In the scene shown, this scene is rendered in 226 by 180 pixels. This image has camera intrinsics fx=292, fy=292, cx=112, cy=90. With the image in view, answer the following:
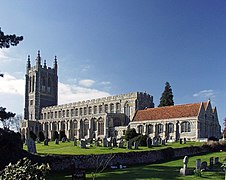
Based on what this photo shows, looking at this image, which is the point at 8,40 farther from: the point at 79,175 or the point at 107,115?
the point at 107,115

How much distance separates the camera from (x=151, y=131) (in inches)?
2119

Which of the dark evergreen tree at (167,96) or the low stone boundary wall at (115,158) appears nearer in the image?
the low stone boundary wall at (115,158)

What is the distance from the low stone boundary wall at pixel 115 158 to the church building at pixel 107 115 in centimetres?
1665

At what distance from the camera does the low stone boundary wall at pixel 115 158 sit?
64.0ft

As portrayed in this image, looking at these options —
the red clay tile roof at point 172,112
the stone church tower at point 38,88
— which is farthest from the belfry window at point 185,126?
the stone church tower at point 38,88

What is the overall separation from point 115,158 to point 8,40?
1176 cm

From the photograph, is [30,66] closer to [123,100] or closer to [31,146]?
[123,100]

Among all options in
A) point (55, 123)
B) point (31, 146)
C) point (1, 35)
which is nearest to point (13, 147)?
point (31, 146)

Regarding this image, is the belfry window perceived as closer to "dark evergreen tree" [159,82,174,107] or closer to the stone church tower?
"dark evergreen tree" [159,82,174,107]

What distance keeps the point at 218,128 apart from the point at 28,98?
60.7m

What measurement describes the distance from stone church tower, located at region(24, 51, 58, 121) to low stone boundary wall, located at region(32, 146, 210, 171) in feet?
216

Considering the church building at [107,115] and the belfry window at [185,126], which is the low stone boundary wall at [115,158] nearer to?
the belfry window at [185,126]

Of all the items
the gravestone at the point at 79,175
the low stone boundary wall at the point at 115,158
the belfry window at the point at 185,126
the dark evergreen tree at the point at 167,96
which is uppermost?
the dark evergreen tree at the point at 167,96

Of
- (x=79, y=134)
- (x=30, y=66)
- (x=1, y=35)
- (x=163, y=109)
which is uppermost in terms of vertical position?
(x=30, y=66)
